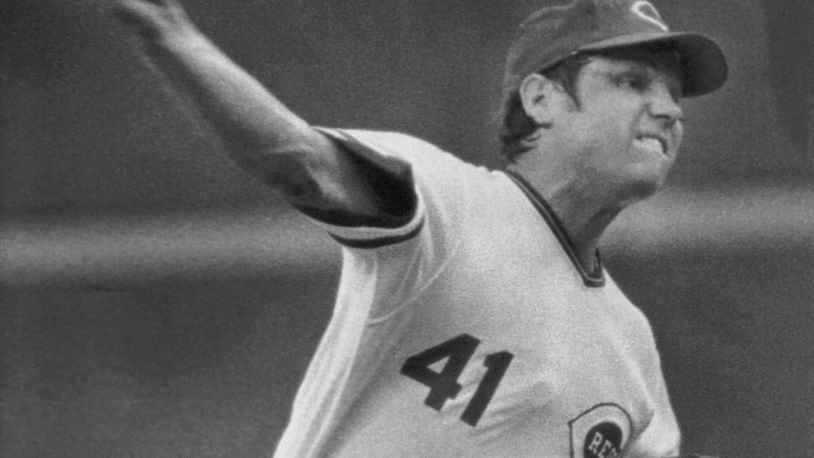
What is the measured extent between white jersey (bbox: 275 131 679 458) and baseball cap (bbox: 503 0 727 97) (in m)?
0.14

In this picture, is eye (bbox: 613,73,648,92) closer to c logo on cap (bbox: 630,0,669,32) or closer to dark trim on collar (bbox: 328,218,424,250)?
c logo on cap (bbox: 630,0,669,32)

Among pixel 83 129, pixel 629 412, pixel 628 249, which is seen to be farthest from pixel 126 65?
pixel 629 412

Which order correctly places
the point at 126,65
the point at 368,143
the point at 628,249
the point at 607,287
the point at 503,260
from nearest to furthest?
the point at 368,143 → the point at 503,260 → the point at 607,287 → the point at 628,249 → the point at 126,65

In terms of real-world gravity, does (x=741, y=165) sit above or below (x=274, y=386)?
above

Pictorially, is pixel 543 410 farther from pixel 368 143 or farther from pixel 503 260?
pixel 368 143

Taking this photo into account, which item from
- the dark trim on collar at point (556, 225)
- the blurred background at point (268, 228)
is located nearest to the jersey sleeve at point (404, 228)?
the dark trim on collar at point (556, 225)

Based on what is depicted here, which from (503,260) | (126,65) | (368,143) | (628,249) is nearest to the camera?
(368,143)

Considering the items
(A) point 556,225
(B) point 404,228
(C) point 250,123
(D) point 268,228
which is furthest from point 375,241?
(D) point 268,228

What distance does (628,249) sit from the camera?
187 cm

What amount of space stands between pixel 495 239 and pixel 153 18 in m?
0.35

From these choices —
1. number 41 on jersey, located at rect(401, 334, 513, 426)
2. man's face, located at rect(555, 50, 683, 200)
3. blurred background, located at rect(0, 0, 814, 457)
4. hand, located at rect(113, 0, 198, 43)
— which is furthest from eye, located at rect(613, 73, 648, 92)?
blurred background, located at rect(0, 0, 814, 457)

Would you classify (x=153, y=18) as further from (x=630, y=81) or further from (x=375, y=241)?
(x=630, y=81)

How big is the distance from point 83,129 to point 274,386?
1.42 ft

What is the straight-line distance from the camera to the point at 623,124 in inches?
45.1
